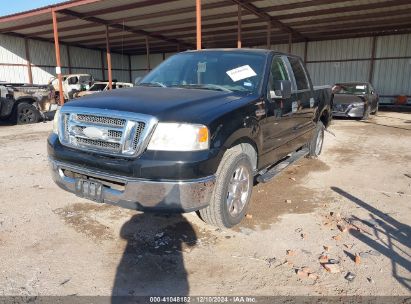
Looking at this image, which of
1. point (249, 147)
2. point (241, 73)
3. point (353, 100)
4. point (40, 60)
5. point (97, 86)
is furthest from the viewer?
point (40, 60)

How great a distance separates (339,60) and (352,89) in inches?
433

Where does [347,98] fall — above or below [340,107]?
above

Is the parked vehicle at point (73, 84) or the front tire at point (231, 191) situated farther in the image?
the parked vehicle at point (73, 84)

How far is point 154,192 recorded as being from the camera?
278cm

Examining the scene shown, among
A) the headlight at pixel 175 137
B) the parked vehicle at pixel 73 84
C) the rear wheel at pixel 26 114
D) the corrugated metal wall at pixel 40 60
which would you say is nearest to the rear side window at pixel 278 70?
the headlight at pixel 175 137

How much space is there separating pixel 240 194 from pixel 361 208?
1642 mm

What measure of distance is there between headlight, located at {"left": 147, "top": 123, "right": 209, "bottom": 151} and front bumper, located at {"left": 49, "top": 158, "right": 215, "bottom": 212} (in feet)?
0.92

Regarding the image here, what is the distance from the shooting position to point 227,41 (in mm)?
23547

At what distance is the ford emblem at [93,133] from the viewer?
2.96 m

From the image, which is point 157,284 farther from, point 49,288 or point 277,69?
point 277,69

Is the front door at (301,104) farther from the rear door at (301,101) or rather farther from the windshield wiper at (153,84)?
the windshield wiper at (153,84)

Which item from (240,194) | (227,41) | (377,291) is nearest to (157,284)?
(240,194)

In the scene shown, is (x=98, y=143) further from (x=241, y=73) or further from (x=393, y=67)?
(x=393, y=67)

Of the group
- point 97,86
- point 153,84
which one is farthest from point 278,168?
point 97,86
